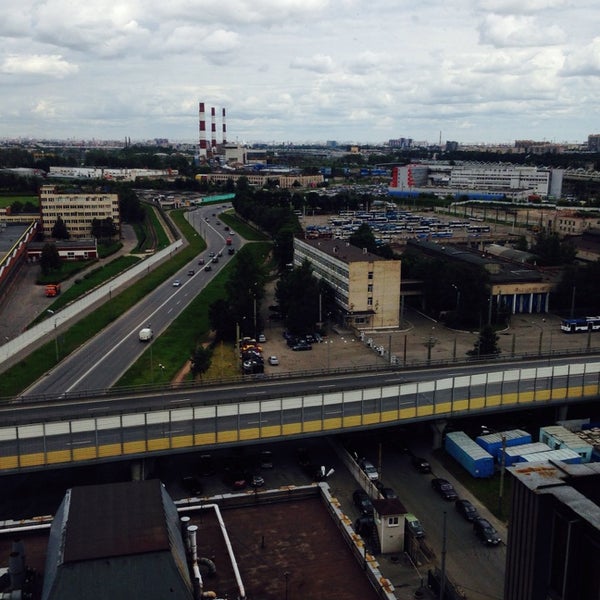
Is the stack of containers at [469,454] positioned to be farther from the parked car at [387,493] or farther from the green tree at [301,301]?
the green tree at [301,301]

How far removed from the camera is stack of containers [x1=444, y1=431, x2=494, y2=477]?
25500mm

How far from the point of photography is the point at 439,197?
458 ft

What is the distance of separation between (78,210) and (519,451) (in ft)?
240

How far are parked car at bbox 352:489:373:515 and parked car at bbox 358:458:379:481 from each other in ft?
2.84

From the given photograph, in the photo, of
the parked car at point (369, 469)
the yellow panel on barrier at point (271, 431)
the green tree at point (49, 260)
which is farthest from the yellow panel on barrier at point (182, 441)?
the green tree at point (49, 260)

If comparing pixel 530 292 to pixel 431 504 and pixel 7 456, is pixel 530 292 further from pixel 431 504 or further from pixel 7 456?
pixel 7 456

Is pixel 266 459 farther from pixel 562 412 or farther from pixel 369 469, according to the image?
pixel 562 412

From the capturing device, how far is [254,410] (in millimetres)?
24344

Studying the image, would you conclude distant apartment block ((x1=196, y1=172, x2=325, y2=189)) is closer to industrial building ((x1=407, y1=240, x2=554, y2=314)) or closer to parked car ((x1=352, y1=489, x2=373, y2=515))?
industrial building ((x1=407, y1=240, x2=554, y2=314))

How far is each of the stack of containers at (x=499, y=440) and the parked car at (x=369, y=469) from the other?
498cm

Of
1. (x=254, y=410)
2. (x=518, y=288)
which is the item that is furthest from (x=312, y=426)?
(x=518, y=288)

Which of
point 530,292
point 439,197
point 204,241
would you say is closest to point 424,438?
point 530,292

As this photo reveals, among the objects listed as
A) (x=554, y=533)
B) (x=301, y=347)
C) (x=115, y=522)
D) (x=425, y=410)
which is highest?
(x=554, y=533)

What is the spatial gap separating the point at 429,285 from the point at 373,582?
3880 cm
